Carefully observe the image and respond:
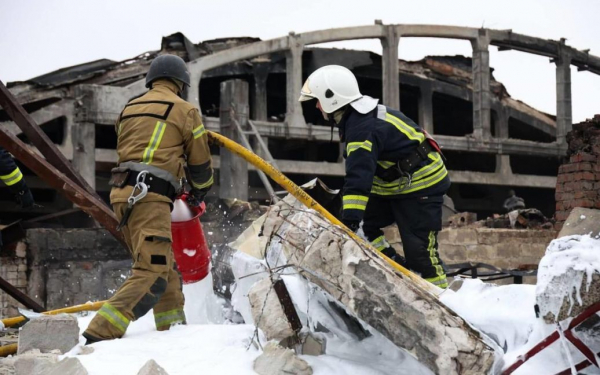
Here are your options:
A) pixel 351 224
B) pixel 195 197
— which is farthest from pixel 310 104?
pixel 351 224

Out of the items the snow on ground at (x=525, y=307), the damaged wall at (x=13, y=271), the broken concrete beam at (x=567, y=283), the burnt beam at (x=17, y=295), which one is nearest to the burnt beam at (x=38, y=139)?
the burnt beam at (x=17, y=295)

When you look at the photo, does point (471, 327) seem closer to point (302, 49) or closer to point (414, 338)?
point (414, 338)

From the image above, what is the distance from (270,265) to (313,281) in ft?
1.83

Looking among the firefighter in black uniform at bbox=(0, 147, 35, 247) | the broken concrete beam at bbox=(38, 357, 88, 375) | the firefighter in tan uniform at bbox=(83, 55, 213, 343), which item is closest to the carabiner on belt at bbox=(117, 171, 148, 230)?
the firefighter in tan uniform at bbox=(83, 55, 213, 343)

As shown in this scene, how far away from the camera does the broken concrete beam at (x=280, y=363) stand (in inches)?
133

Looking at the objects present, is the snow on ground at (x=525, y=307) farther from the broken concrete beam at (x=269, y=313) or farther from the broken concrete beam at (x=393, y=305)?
the broken concrete beam at (x=269, y=313)

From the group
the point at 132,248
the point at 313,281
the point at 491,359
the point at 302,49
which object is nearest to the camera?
the point at 491,359

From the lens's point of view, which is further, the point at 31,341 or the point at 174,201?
the point at 174,201

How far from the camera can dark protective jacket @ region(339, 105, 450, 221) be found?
458 centimetres

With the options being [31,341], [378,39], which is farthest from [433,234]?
[378,39]

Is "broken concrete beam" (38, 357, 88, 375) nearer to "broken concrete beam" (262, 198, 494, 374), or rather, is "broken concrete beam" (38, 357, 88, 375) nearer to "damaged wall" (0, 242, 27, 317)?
"broken concrete beam" (262, 198, 494, 374)

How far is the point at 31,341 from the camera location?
393 centimetres

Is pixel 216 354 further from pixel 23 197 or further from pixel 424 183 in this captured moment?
pixel 23 197

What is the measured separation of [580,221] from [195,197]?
15.0 feet
